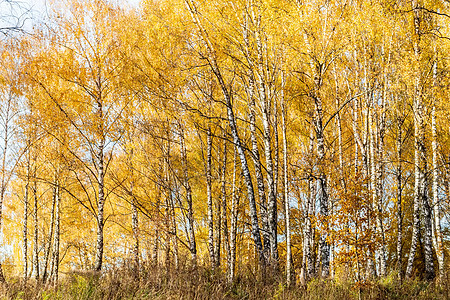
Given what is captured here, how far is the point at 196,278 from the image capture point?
19.7 ft

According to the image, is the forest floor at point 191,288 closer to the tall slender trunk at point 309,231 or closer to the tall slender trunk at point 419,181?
the tall slender trunk at point 309,231

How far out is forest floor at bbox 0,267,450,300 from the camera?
15.2 ft

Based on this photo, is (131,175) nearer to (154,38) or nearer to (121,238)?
(154,38)

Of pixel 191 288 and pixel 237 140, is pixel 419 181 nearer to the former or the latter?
pixel 237 140

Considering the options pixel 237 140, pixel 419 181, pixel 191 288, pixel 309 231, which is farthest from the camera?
pixel 419 181

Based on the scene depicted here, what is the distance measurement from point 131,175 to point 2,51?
21.4 feet

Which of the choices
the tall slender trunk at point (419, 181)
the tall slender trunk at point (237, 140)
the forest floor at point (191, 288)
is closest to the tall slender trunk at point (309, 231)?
the tall slender trunk at point (237, 140)

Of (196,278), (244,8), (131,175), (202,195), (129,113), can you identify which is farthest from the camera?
(202,195)

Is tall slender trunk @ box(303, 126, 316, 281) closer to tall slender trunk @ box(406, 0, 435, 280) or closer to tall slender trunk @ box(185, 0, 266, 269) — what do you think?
tall slender trunk @ box(185, 0, 266, 269)

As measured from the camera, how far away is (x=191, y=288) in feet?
17.1

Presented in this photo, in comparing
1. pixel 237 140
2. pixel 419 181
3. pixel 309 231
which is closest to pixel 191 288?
pixel 237 140

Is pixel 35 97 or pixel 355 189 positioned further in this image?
pixel 35 97

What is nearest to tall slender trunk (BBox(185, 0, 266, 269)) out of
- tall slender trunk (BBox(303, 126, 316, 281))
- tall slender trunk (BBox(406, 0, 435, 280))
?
tall slender trunk (BBox(303, 126, 316, 281))

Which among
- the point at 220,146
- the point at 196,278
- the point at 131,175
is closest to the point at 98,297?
the point at 196,278
